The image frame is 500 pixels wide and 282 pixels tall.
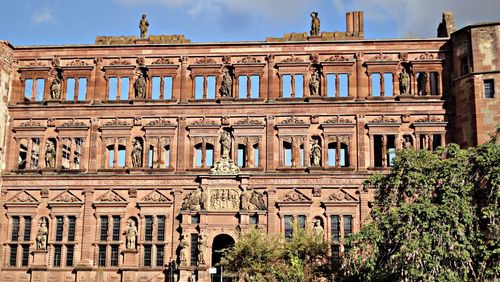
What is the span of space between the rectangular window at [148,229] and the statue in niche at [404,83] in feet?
59.8

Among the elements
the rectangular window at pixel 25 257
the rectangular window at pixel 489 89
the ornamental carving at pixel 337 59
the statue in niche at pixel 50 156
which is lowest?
the rectangular window at pixel 25 257

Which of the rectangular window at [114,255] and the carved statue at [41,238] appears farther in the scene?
the carved statue at [41,238]

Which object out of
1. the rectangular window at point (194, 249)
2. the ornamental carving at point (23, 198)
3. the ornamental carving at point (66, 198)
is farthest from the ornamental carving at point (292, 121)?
the ornamental carving at point (23, 198)

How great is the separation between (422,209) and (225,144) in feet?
59.6

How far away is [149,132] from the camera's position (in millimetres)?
45531

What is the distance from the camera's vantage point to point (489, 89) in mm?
43156

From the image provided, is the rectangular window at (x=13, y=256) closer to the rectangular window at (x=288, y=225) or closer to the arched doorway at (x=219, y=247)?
the arched doorway at (x=219, y=247)

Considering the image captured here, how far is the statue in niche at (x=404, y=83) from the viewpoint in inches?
1779

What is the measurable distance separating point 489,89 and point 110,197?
24.9m

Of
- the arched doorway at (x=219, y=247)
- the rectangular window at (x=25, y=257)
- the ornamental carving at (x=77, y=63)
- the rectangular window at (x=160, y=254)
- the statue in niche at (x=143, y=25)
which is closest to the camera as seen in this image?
the arched doorway at (x=219, y=247)

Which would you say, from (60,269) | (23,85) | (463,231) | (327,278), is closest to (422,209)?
(463,231)

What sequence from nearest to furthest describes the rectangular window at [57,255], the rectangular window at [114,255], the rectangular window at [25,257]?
the rectangular window at [114,255] → the rectangular window at [57,255] → the rectangular window at [25,257]

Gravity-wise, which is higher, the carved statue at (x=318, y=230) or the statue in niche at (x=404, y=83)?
the statue in niche at (x=404, y=83)

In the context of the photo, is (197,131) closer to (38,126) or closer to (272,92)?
(272,92)
